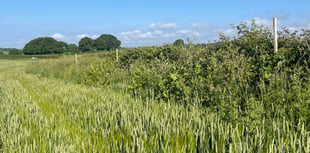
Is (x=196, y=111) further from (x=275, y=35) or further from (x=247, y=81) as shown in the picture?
(x=275, y=35)

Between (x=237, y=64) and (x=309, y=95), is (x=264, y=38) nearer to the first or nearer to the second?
(x=237, y=64)

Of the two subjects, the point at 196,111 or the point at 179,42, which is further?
the point at 179,42

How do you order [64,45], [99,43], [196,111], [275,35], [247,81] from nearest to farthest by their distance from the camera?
[196,111]
[247,81]
[275,35]
[99,43]
[64,45]

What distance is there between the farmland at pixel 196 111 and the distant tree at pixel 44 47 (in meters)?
75.6

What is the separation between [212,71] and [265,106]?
1.55 m

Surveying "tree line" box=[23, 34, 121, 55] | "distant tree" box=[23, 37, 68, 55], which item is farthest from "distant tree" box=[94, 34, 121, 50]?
"distant tree" box=[23, 37, 68, 55]

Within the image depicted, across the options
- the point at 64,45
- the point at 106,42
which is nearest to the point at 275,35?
the point at 106,42

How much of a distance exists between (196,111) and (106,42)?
229 ft

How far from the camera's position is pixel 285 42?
18.0 ft

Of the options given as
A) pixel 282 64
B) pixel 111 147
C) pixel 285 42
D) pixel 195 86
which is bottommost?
pixel 111 147

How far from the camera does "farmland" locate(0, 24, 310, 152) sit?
2.38 metres

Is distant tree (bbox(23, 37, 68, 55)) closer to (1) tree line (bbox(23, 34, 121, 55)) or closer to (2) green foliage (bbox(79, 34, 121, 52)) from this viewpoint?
(1) tree line (bbox(23, 34, 121, 55))

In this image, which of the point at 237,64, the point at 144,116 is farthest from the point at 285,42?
the point at 144,116

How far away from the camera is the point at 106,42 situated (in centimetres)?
7138
